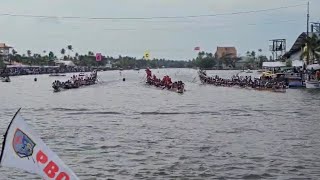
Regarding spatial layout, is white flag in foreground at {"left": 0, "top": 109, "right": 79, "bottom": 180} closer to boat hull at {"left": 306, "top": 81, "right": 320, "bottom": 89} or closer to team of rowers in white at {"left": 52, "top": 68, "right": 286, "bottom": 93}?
team of rowers in white at {"left": 52, "top": 68, "right": 286, "bottom": 93}

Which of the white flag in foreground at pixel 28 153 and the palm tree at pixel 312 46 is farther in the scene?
the palm tree at pixel 312 46

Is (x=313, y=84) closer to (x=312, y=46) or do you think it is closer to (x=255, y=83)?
(x=255, y=83)

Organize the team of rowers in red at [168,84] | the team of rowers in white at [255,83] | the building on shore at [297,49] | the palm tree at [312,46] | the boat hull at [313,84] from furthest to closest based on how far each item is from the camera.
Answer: the building on shore at [297,49] → the palm tree at [312,46] → the boat hull at [313,84] → the team of rowers in white at [255,83] → the team of rowers in red at [168,84]

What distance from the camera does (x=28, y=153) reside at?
674 centimetres

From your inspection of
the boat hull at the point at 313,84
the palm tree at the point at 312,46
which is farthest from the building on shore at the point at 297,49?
the boat hull at the point at 313,84

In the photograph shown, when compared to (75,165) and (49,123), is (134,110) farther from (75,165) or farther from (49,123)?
(75,165)

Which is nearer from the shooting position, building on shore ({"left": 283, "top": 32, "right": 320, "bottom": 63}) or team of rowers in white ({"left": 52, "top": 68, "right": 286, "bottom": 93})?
team of rowers in white ({"left": 52, "top": 68, "right": 286, "bottom": 93})

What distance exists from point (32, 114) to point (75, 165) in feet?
70.3

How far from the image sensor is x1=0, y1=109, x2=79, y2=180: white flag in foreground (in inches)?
260

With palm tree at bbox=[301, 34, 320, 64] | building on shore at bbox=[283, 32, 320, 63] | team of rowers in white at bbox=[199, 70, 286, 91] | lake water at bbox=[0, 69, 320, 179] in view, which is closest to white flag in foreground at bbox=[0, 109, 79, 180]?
lake water at bbox=[0, 69, 320, 179]

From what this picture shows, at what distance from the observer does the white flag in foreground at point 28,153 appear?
6598 millimetres

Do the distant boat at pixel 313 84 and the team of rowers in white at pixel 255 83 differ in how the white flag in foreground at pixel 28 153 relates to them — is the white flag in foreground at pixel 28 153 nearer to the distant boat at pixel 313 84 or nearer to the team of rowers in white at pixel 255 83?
the team of rowers in white at pixel 255 83

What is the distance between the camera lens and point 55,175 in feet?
22.7

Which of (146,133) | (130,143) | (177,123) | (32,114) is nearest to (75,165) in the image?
(130,143)
